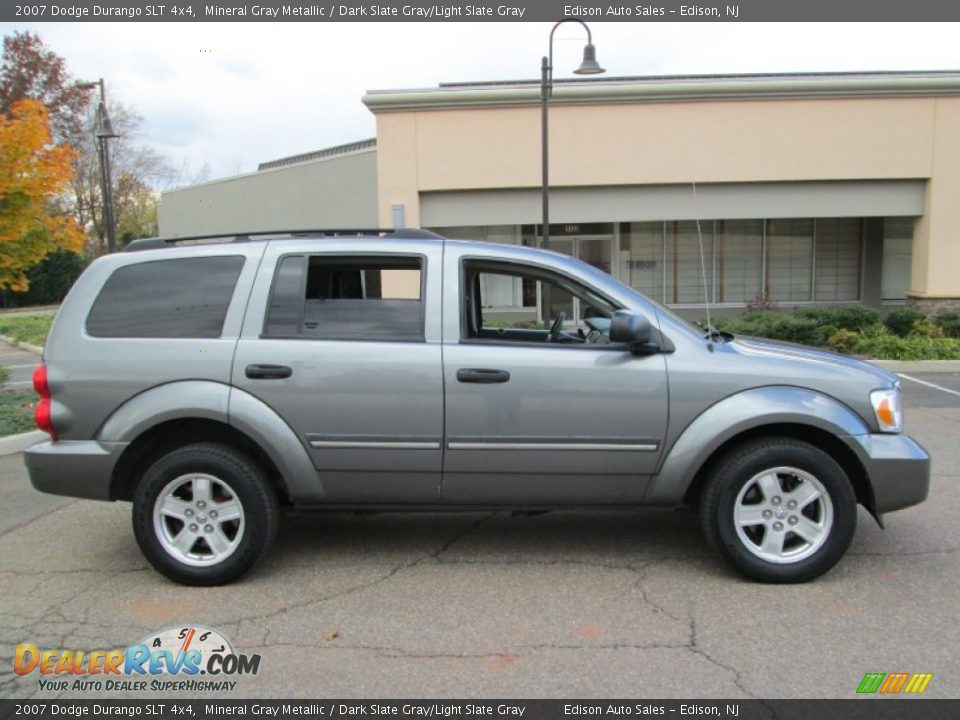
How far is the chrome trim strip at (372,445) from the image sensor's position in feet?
13.8

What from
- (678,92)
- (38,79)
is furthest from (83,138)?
(678,92)

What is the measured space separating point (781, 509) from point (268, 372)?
2.83m

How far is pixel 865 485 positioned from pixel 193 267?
3918 millimetres

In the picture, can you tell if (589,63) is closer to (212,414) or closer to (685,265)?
(685,265)

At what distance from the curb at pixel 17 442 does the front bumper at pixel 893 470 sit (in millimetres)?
7225

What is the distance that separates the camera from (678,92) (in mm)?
16250

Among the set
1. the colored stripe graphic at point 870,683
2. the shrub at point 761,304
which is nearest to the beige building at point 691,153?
the shrub at point 761,304

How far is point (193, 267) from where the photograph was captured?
4469 millimetres

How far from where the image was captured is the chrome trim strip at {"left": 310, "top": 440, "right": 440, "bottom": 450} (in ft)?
13.8

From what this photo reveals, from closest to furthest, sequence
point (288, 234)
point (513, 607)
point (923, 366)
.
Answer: point (513, 607)
point (288, 234)
point (923, 366)

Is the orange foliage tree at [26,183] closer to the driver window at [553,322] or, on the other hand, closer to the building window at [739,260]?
the driver window at [553,322]
